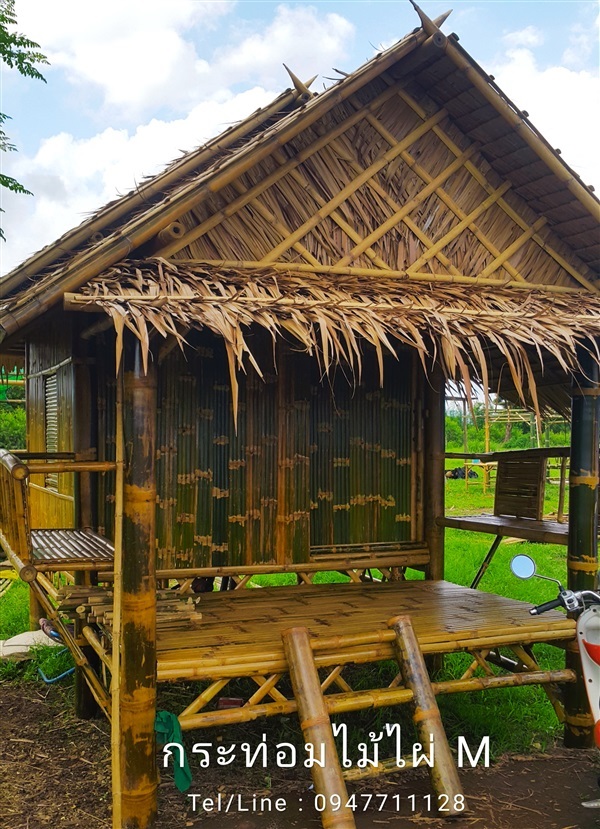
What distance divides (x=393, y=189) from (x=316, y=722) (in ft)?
10.6

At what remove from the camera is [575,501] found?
15.3 ft

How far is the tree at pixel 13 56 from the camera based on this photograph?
363 inches

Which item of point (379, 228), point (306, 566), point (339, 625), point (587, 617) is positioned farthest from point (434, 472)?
point (587, 617)

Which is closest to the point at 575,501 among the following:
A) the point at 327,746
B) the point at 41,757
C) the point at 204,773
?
the point at 327,746

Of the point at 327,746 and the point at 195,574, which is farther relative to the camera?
the point at 195,574

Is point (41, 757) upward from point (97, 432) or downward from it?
downward

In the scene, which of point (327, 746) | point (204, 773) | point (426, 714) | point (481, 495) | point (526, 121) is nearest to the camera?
point (327, 746)

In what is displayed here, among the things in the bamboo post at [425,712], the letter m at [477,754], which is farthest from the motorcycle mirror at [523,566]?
the letter m at [477,754]

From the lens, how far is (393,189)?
476cm

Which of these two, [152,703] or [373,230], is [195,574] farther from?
[373,230]

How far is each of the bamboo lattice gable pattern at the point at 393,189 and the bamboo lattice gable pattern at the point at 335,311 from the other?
22 centimetres

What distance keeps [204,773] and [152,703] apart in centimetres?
95

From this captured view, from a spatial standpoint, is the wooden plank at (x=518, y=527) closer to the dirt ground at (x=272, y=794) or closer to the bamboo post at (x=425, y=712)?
the dirt ground at (x=272, y=794)

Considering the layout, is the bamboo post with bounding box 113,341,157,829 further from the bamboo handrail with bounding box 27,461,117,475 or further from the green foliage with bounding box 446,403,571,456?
the green foliage with bounding box 446,403,571,456
